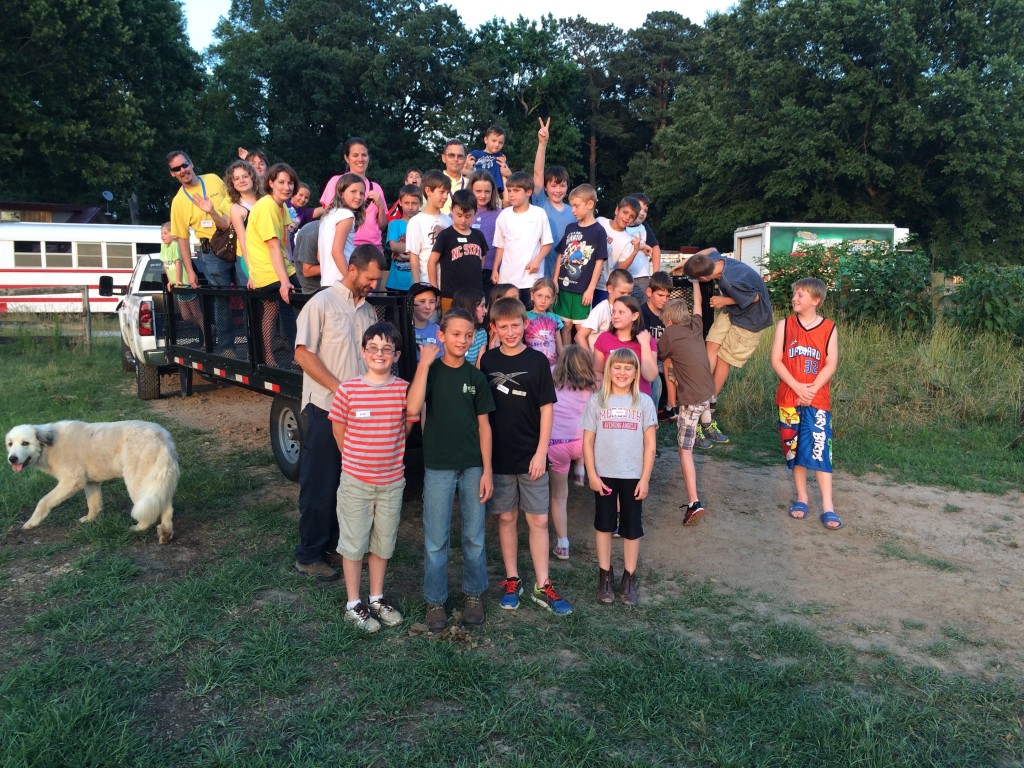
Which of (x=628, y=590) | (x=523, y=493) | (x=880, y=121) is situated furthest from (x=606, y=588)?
(x=880, y=121)

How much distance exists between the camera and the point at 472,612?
12.7 ft

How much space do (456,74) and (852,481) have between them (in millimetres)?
32155

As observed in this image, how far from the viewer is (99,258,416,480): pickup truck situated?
5059 mm

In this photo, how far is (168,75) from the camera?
27531 mm

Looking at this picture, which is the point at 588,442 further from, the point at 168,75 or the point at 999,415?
the point at 168,75

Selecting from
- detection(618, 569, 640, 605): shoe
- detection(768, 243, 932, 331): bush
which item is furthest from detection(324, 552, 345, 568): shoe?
detection(768, 243, 932, 331): bush

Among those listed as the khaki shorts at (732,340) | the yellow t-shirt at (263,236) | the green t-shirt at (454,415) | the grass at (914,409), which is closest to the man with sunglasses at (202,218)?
the yellow t-shirt at (263,236)

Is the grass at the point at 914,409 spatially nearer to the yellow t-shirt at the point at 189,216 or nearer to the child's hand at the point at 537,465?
the child's hand at the point at 537,465

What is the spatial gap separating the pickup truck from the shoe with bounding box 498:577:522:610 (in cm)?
154

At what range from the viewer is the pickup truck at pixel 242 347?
16.6 feet

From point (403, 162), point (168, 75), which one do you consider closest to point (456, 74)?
point (403, 162)

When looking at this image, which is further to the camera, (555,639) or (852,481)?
(852,481)

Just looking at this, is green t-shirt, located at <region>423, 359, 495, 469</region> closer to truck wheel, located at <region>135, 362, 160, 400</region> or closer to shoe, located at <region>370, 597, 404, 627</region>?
shoe, located at <region>370, 597, 404, 627</region>

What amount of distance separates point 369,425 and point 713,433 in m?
4.82
